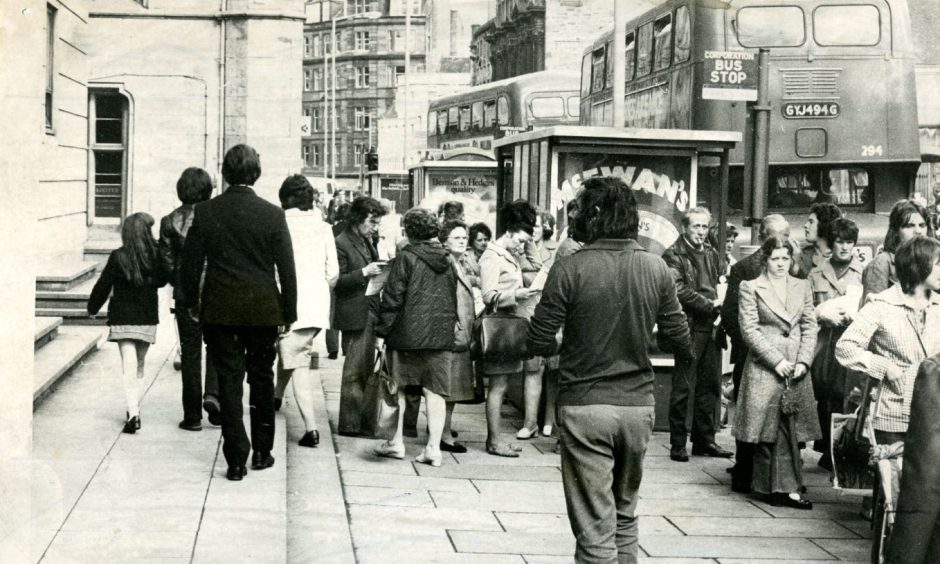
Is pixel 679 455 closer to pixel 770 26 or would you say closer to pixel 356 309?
pixel 356 309

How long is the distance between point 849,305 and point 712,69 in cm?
394

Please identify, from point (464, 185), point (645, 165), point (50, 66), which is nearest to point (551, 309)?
point (645, 165)

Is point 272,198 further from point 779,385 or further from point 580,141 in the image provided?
point 779,385

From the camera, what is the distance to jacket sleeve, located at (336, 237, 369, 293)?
944cm

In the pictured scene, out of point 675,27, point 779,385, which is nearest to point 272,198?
point 675,27

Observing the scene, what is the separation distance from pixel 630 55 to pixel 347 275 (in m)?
A: 11.3

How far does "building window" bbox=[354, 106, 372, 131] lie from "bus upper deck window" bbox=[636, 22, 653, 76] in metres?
99.0

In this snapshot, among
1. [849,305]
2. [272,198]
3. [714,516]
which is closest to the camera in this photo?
[714,516]

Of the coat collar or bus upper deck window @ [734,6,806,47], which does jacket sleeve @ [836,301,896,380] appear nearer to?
the coat collar

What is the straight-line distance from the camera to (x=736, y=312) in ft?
28.1

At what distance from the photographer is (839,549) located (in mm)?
7059

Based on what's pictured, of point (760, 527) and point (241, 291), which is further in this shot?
point (760, 527)

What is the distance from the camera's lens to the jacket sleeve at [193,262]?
7367 millimetres

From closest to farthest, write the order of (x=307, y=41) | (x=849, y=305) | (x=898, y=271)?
1. (x=898, y=271)
2. (x=849, y=305)
3. (x=307, y=41)
